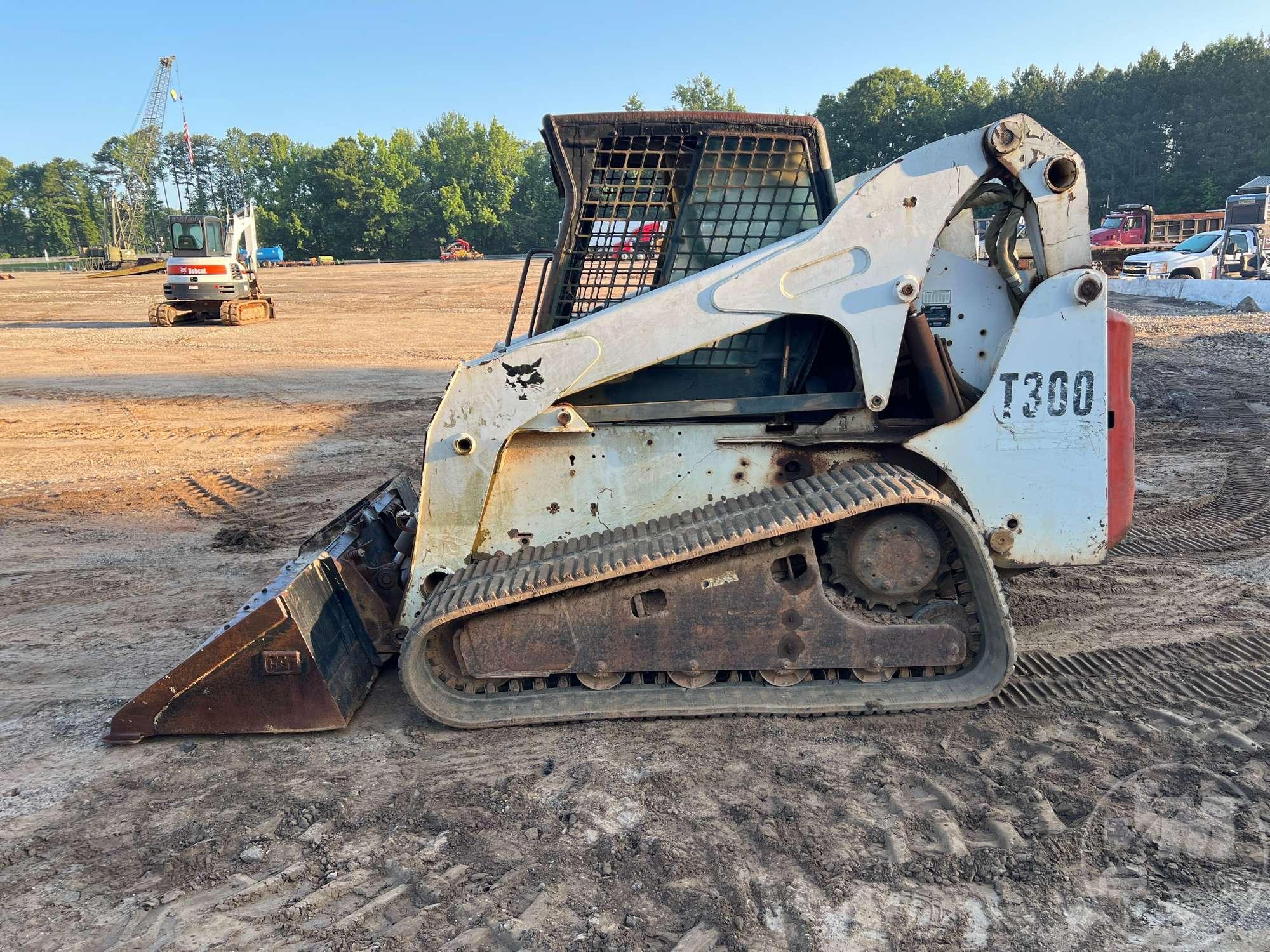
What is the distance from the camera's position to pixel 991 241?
4.36m

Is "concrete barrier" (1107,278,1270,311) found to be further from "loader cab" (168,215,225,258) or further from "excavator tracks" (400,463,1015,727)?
"loader cab" (168,215,225,258)

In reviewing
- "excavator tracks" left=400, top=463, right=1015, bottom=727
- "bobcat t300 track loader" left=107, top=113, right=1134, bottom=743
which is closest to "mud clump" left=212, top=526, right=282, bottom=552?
"bobcat t300 track loader" left=107, top=113, right=1134, bottom=743

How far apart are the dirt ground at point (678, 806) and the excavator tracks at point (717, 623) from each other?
0.31ft

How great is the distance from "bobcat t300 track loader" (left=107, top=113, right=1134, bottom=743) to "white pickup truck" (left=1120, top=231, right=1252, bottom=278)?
22.3 metres

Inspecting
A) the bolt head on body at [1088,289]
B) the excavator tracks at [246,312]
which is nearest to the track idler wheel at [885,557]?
the bolt head on body at [1088,289]

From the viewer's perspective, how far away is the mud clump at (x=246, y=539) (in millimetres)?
6039

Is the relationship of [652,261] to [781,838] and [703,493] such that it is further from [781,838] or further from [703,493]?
[781,838]

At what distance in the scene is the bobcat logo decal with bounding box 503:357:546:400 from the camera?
3588mm

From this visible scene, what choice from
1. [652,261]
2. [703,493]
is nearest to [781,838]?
[703,493]

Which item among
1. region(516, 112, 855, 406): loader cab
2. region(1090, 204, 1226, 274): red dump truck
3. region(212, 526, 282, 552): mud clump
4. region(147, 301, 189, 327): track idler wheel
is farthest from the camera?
region(1090, 204, 1226, 274): red dump truck

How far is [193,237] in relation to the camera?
2020 cm

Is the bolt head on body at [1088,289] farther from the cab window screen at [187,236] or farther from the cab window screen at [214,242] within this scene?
the cab window screen at [187,236]

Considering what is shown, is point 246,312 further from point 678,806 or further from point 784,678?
point 678,806

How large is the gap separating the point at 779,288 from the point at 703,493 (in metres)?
0.92
